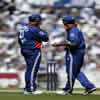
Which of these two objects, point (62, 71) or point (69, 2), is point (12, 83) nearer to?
point (62, 71)

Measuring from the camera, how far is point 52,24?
12320 millimetres

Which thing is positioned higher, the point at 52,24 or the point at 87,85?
the point at 52,24

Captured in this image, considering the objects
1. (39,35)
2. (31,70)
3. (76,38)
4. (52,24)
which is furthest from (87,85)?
(52,24)

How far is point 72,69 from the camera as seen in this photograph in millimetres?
9062

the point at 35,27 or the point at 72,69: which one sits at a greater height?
the point at 35,27

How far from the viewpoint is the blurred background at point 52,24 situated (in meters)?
12.3

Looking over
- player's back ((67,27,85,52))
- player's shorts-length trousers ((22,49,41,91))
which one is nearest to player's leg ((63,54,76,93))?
player's back ((67,27,85,52))

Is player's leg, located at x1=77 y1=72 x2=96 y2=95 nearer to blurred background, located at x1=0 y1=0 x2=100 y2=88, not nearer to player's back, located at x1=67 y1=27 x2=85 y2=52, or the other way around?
player's back, located at x1=67 y1=27 x2=85 y2=52

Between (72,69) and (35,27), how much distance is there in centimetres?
97

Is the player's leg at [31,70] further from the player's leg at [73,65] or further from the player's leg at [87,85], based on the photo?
the player's leg at [87,85]

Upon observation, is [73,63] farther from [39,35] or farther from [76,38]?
[39,35]

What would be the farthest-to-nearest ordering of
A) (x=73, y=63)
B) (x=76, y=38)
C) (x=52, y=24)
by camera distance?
(x=52, y=24) < (x=73, y=63) < (x=76, y=38)

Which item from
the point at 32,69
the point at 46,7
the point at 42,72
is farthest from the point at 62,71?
the point at 32,69

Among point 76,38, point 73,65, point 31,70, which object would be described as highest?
point 76,38
